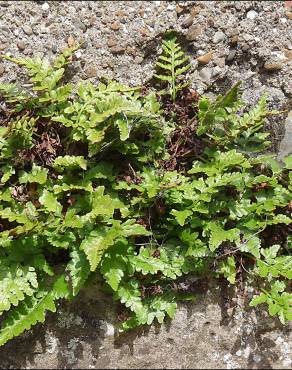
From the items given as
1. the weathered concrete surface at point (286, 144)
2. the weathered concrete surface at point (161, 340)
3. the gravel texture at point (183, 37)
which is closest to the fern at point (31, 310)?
the weathered concrete surface at point (161, 340)

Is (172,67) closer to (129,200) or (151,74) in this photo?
(151,74)

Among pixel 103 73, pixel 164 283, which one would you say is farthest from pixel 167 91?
pixel 164 283

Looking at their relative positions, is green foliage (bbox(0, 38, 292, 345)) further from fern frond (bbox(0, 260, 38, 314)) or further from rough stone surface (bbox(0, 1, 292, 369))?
rough stone surface (bbox(0, 1, 292, 369))

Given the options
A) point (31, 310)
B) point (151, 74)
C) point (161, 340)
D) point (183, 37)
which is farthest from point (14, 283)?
point (183, 37)

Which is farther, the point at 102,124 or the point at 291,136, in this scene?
the point at 291,136

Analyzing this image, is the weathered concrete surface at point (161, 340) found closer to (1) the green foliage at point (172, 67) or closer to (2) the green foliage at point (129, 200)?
(2) the green foliage at point (129, 200)

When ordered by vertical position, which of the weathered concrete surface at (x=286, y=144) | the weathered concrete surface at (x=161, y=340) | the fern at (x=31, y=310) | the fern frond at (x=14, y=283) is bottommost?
the weathered concrete surface at (x=161, y=340)

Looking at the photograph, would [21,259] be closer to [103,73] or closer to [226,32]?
[103,73]
